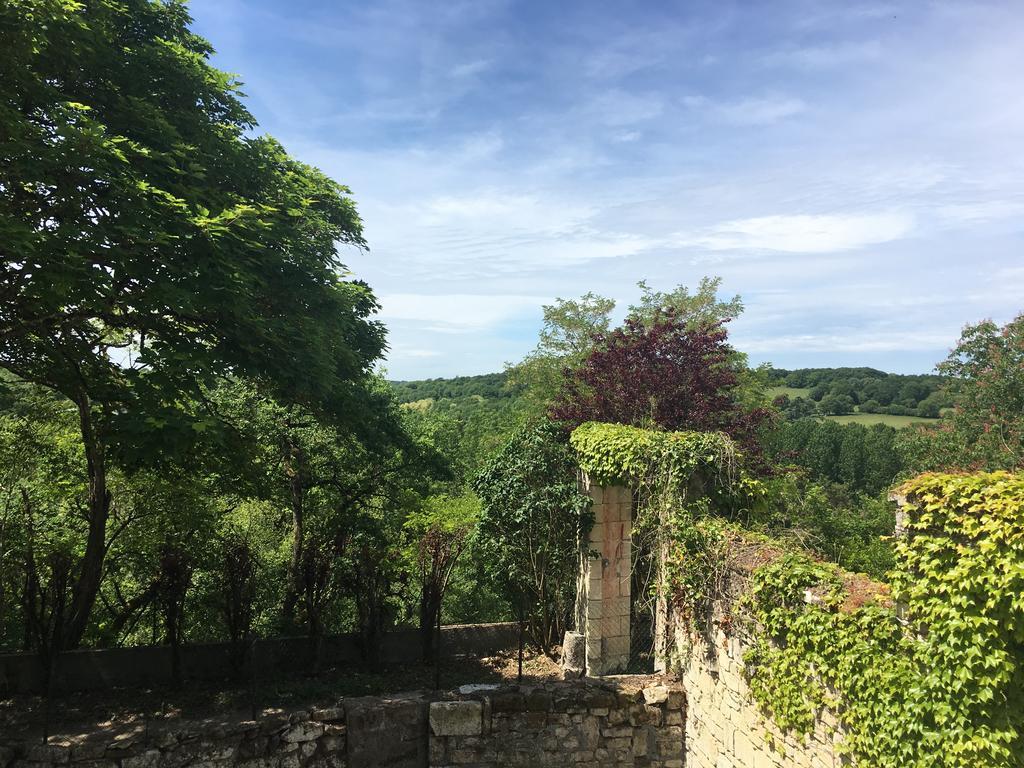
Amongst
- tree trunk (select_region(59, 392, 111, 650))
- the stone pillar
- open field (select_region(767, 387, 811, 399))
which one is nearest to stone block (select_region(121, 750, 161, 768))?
tree trunk (select_region(59, 392, 111, 650))

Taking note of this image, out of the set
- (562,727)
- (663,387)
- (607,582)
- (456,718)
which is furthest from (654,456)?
(663,387)

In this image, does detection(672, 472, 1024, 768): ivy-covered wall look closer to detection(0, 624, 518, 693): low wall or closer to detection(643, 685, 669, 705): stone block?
detection(643, 685, 669, 705): stone block

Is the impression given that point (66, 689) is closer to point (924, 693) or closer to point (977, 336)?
point (924, 693)

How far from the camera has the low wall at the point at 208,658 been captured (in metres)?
7.87

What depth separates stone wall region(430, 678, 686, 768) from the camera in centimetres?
677

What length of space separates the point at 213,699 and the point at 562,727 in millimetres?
4702

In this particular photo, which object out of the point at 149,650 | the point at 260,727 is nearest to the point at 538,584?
the point at 260,727

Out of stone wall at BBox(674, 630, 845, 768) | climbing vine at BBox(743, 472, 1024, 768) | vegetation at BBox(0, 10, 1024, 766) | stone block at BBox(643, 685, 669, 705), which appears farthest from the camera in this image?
stone block at BBox(643, 685, 669, 705)

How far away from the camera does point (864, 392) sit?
45812 mm

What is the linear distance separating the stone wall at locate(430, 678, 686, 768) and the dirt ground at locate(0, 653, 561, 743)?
1613 millimetres

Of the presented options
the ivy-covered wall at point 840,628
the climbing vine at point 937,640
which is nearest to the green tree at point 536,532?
the ivy-covered wall at point 840,628

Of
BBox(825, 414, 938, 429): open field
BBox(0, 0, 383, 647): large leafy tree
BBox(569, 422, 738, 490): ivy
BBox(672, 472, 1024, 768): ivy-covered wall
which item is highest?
BBox(0, 0, 383, 647): large leafy tree

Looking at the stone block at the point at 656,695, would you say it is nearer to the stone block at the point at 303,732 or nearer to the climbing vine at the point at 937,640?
the climbing vine at the point at 937,640

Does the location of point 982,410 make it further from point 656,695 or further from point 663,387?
point 656,695
